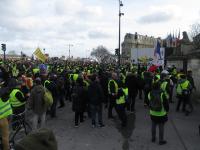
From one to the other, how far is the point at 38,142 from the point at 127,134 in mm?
9010

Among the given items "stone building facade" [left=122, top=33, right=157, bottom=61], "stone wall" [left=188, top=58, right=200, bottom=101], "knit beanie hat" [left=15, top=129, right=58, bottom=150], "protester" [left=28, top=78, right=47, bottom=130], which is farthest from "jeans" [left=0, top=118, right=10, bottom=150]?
"stone building facade" [left=122, top=33, right=157, bottom=61]

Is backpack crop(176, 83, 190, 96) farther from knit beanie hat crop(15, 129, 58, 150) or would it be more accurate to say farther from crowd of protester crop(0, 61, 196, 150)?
knit beanie hat crop(15, 129, 58, 150)

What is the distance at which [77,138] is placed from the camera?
36.2ft

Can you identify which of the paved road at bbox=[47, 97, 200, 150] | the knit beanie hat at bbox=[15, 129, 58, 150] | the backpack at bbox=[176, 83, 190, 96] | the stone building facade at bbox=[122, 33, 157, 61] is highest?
the stone building facade at bbox=[122, 33, 157, 61]

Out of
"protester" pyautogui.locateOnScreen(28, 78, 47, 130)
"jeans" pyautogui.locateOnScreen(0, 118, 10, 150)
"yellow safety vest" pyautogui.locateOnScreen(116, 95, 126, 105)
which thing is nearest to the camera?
"jeans" pyautogui.locateOnScreen(0, 118, 10, 150)

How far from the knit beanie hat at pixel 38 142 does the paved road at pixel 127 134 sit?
714cm

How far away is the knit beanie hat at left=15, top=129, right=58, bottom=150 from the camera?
2.70m

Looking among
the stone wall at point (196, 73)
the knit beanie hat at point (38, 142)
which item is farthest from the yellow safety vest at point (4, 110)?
the stone wall at point (196, 73)

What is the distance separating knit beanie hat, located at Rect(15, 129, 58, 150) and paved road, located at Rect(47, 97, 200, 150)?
23.4ft

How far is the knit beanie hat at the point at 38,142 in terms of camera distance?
8.86 feet

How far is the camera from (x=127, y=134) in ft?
37.9

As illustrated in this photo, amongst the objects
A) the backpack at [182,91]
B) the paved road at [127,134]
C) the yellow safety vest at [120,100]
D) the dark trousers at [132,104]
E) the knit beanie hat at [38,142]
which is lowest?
the paved road at [127,134]

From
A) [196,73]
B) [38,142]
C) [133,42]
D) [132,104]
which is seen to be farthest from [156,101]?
[133,42]

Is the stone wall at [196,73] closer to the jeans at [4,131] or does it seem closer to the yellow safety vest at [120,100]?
the yellow safety vest at [120,100]
